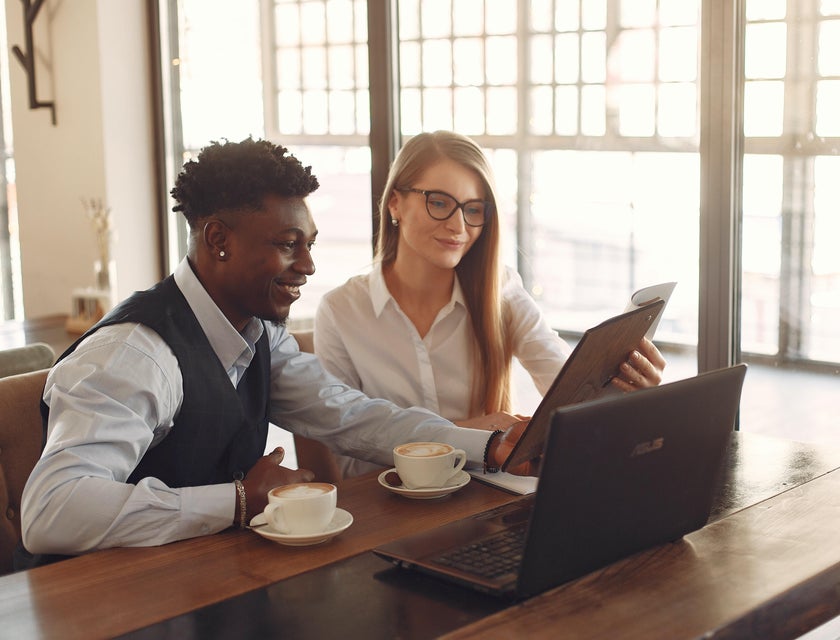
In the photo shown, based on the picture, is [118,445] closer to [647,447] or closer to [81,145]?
[647,447]

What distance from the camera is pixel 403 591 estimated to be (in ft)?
4.03

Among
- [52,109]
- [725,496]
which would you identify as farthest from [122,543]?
[52,109]

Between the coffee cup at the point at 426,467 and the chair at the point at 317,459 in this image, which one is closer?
the coffee cup at the point at 426,467

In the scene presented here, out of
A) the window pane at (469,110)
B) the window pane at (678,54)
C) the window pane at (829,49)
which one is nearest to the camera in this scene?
the window pane at (829,49)

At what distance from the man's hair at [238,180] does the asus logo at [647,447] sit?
0.77 metres

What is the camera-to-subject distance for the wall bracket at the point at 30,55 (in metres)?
3.92

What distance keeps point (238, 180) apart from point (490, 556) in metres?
0.75

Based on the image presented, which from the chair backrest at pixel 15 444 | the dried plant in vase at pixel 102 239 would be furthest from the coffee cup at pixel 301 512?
the dried plant in vase at pixel 102 239

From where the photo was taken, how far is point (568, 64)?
2828 millimetres

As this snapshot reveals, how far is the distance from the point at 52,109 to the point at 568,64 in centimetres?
218

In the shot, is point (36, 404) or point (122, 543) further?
point (36, 404)

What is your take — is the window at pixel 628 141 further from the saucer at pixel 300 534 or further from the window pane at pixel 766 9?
the saucer at pixel 300 534

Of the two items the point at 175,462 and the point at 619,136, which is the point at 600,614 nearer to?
the point at 175,462

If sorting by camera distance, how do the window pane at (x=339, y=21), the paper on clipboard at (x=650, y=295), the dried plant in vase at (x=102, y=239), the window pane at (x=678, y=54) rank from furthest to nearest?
the dried plant in vase at (x=102, y=239)
the window pane at (x=339, y=21)
the window pane at (x=678, y=54)
the paper on clipboard at (x=650, y=295)
